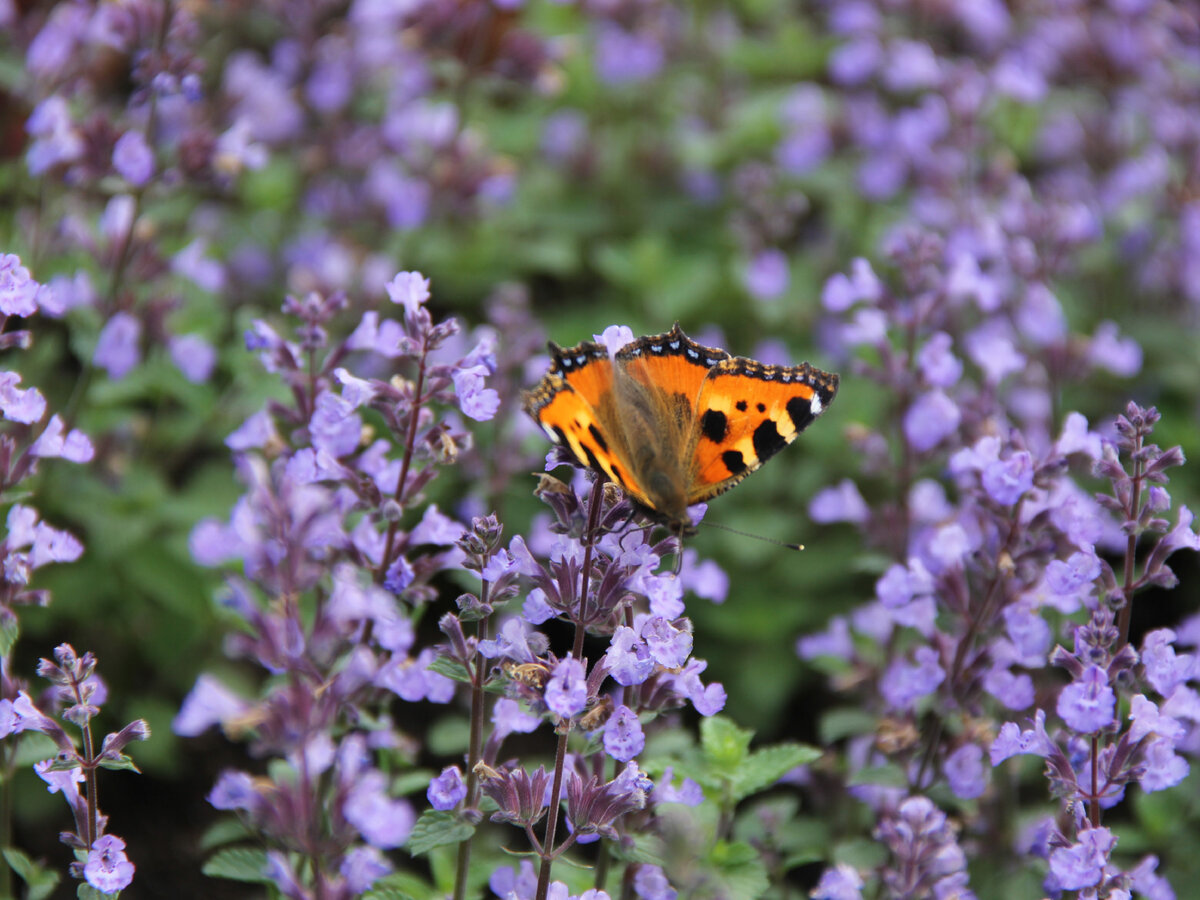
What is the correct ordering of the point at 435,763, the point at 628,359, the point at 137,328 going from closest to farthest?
the point at 628,359
the point at 137,328
the point at 435,763

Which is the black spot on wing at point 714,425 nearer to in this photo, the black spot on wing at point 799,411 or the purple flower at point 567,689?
the black spot on wing at point 799,411

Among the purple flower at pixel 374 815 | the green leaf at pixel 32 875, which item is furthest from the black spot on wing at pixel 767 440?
the green leaf at pixel 32 875

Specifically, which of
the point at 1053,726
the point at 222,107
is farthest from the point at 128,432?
the point at 1053,726

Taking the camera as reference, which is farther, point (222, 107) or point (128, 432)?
point (222, 107)

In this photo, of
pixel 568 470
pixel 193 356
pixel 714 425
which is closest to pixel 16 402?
pixel 193 356

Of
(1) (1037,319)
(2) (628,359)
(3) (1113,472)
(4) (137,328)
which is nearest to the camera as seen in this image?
(3) (1113,472)

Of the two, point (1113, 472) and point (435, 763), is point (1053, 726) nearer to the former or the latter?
point (1113, 472)
